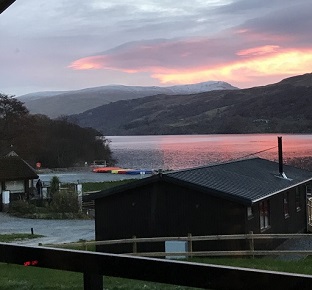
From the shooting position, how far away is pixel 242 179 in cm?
2027

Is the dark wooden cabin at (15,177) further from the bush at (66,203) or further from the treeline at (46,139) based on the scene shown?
the treeline at (46,139)

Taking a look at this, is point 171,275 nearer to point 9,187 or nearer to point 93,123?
point 9,187

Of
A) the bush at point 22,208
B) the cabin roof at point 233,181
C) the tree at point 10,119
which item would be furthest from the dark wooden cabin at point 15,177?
the tree at point 10,119

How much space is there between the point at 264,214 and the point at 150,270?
1753cm

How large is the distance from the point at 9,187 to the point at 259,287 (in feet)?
131

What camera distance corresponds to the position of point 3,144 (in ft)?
216

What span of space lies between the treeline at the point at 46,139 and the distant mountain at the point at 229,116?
26.9 metres

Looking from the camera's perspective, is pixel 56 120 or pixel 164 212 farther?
pixel 56 120

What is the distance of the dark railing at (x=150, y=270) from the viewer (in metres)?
2.15

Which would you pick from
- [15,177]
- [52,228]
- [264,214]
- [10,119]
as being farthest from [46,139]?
[264,214]

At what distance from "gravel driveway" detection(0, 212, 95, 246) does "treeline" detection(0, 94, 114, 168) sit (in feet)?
101

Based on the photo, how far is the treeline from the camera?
66.6 metres

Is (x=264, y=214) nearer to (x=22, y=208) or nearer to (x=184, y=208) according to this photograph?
(x=184, y=208)

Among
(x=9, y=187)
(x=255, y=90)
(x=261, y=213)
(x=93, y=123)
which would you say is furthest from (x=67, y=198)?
(x=255, y=90)
